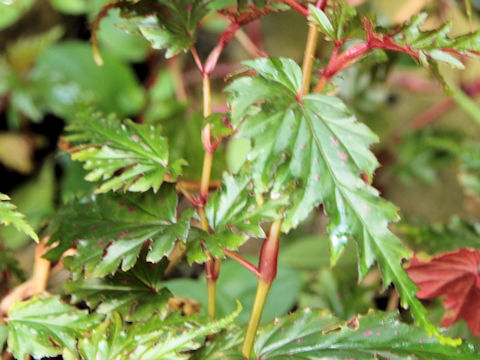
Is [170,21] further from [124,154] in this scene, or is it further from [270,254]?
[270,254]

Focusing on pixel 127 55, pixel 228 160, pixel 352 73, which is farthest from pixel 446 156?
pixel 127 55

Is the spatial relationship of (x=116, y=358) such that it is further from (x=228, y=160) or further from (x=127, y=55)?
(x=127, y=55)

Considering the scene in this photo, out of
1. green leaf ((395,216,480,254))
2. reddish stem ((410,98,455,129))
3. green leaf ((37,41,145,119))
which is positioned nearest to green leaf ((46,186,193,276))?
green leaf ((395,216,480,254))

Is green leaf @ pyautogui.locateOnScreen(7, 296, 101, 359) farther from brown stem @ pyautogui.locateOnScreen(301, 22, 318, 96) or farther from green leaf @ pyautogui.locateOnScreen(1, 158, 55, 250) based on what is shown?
green leaf @ pyautogui.locateOnScreen(1, 158, 55, 250)

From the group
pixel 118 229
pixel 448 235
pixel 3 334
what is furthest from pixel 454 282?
pixel 3 334

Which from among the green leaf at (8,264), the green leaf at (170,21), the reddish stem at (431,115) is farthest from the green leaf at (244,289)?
the reddish stem at (431,115)
